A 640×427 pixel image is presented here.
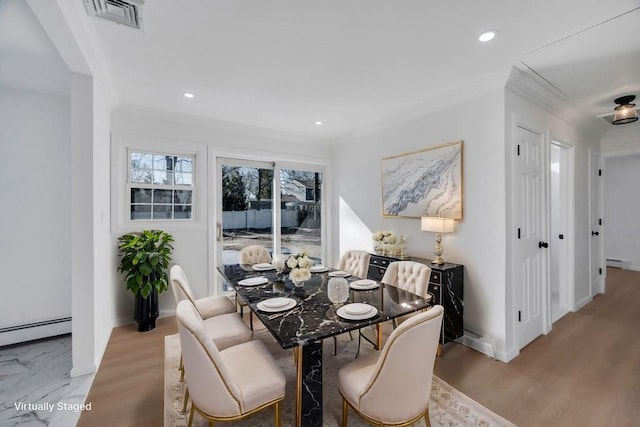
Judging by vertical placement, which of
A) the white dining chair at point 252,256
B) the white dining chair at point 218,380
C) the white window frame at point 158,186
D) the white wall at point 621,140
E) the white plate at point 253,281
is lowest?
the white dining chair at point 218,380

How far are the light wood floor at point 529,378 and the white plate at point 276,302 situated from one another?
1.05m

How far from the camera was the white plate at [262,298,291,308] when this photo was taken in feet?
6.19

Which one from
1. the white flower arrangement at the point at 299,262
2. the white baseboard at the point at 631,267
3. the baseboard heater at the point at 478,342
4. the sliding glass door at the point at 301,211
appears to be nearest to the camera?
the white flower arrangement at the point at 299,262

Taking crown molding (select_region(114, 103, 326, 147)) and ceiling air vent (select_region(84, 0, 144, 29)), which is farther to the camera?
crown molding (select_region(114, 103, 326, 147))

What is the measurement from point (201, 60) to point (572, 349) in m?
4.54

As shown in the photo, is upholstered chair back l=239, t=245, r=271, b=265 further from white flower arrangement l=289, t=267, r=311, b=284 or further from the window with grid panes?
white flower arrangement l=289, t=267, r=311, b=284

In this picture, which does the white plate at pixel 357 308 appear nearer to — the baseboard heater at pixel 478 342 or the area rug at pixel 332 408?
the area rug at pixel 332 408

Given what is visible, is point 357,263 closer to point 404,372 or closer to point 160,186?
point 404,372

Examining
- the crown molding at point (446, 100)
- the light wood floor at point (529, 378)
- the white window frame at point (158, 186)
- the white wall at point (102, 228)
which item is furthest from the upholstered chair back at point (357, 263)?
the white wall at point (102, 228)

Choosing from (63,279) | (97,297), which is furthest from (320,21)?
(63,279)

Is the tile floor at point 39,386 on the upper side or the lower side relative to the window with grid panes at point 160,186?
lower

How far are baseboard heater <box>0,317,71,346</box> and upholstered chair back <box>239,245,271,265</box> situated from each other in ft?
6.66

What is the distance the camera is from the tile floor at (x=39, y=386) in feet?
6.25

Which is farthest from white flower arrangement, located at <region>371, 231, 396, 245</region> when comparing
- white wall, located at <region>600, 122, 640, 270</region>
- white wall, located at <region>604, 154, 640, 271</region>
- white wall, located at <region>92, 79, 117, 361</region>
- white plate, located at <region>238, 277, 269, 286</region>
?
white wall, located at <region>604, 154, 640, 271</region>
